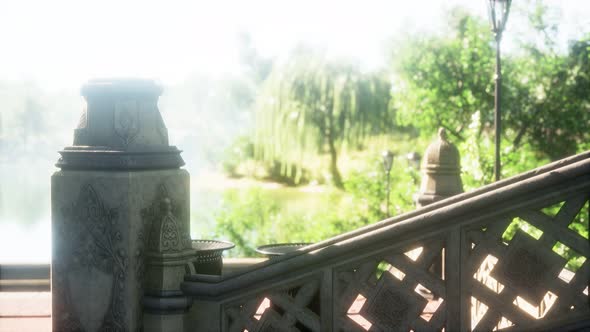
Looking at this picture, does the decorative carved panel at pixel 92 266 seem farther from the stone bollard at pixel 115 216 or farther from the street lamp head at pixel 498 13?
the street lamp head at pixel 498 13

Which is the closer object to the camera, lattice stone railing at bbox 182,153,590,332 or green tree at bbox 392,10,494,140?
lattice stone railing at bbox 182,153,590,332

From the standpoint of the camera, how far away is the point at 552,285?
13.1 feet

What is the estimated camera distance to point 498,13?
42.5 ft

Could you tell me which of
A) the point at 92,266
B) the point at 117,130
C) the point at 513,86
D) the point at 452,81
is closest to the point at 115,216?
the point at 92,266

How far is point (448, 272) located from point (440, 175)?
4391 mm

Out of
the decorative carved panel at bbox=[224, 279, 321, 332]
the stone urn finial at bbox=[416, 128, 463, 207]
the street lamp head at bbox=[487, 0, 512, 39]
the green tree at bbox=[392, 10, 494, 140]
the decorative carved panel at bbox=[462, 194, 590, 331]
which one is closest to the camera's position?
the decorative carved panel at bbox=[462, 194, 590, 331]

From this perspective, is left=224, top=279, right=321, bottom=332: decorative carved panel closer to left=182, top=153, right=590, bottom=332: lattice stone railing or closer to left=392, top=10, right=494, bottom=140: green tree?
left=182, top=153, right=590, bottom=332: lattice stone railing

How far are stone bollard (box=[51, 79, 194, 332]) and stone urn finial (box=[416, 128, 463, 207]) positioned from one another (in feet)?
14.4

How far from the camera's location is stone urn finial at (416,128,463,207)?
27.5ft

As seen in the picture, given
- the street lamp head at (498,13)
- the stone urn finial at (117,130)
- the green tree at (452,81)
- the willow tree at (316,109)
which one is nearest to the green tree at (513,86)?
the green tree at (452,81)

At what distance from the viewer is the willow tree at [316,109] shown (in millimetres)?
37531

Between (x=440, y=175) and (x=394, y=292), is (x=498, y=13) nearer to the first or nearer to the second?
(x=440, y=175)

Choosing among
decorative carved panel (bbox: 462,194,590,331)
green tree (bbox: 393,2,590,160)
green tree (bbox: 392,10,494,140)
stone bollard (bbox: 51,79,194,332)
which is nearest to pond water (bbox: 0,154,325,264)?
green tree (bbox: 392,10,494,140)

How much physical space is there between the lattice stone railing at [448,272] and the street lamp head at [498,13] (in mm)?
9069
